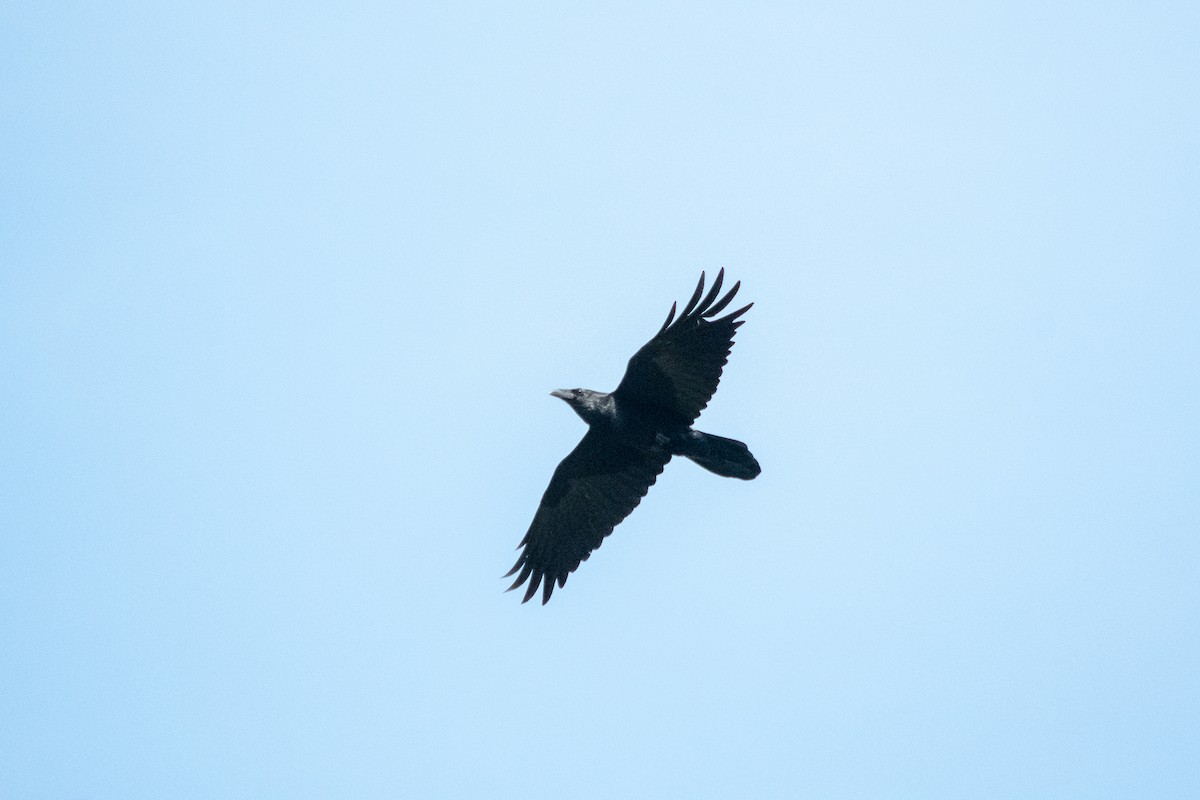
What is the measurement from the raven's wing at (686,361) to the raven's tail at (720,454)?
21 cm

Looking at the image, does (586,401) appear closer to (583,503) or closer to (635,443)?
(635,443)

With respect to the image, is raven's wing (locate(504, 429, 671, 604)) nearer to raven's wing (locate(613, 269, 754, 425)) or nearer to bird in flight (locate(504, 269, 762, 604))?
bird in flight (locate(504, 269, 762, 604))

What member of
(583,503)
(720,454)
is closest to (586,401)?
(583,503)

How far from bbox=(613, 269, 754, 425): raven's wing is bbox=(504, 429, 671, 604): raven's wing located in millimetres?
564

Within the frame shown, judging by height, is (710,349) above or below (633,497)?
above

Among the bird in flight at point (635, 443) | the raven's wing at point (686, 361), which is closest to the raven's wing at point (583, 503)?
the bird in flight at point (635, 443)

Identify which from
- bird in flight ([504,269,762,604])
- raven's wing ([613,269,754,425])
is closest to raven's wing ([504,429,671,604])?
bird in flight ([504,269,762,604])

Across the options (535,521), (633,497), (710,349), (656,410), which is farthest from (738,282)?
(535,521)

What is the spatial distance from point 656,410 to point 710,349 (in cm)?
85

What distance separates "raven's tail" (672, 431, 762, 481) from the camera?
11.7 metres

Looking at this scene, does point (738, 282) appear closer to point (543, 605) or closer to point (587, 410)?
point (587, 410)

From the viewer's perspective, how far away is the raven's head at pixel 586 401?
474 inches

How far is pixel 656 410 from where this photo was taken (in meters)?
11.9

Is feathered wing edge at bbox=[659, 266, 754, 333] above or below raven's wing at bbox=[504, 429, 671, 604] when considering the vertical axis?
above
